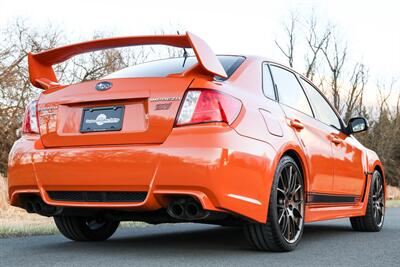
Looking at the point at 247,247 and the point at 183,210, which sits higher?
the point at 183,210

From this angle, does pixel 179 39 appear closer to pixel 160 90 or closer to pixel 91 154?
pixel 160 90

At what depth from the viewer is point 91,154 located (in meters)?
3.89

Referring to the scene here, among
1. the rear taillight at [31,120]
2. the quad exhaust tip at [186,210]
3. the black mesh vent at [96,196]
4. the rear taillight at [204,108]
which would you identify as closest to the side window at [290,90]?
the rear taillight at [204,108]

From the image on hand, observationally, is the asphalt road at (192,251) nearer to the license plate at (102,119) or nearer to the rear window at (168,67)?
the license plate at (102,119)

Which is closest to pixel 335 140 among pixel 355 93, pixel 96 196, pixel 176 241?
pixel 176 241

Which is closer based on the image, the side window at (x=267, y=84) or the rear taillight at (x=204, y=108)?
the rear taillight at (x=204, y=108)

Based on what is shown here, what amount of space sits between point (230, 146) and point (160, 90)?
0.61m

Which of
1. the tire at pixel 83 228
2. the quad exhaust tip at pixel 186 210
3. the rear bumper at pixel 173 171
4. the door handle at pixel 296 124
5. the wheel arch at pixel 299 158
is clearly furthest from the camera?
the tire at pixel 83 228

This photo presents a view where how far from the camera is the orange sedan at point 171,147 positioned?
3.74 m

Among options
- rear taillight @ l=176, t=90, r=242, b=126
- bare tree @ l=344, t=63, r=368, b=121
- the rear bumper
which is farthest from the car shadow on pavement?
bare tree @ l=344, t=63, r=368, b=121

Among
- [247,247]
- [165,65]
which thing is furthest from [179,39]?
[247,247]

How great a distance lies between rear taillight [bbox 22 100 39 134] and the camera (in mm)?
4281

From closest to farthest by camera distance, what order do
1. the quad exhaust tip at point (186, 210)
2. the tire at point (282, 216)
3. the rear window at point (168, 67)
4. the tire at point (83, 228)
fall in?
1. the quad exhaust tip at point (186, 210)
2. the tire at point (282, 216)
3. the rear window at point (168, 67)
4. the tire at point (83, 228)

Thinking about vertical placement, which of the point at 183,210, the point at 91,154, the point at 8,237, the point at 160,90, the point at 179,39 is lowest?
the point at 8,237
